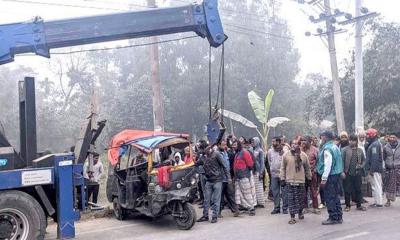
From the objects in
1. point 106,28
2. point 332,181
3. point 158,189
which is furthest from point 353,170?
point 106,28

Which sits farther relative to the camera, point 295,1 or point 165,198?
point 295,1

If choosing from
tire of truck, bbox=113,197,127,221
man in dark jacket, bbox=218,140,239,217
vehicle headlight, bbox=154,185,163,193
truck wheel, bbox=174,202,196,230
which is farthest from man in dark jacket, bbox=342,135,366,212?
tire of truck, bbox=113,197,127,221

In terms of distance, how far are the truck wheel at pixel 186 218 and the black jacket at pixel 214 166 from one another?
1011 millimetres

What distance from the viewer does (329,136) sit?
9680 millimetres

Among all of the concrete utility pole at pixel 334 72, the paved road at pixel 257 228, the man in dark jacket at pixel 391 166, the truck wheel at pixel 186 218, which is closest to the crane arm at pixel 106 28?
the truck wheel at pixel 186 218

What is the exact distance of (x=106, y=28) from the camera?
7508 mm

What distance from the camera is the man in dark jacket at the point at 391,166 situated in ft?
37.6

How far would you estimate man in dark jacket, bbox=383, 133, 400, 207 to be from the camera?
11461 millimetres

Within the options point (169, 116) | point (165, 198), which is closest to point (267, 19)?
point (169, 116)

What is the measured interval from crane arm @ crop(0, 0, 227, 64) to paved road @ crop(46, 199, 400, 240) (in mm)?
3542

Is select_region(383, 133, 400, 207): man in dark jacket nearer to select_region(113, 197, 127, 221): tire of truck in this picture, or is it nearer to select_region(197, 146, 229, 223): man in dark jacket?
select_region(197, 146, 229, 223): man in dark jacket

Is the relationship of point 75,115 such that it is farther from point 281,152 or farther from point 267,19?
point 281,152

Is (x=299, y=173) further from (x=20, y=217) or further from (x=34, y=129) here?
(x=20, y=217)

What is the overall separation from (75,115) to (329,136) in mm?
20173
